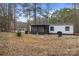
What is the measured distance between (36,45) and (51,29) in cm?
28

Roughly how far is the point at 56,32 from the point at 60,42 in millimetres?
137

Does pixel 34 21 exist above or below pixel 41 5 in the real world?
below

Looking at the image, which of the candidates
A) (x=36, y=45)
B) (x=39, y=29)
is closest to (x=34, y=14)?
(x=39, y=29)

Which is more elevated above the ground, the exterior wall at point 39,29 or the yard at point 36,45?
the exterior wall at point 39,29

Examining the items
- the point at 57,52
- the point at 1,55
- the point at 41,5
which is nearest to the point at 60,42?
the point at 57,52

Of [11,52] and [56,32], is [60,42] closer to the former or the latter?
[56,32]

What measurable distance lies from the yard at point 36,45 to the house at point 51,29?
0.06m

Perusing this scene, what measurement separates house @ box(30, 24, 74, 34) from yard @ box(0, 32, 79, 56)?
0.06 m

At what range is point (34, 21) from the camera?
103 inches

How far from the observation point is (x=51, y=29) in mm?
2572

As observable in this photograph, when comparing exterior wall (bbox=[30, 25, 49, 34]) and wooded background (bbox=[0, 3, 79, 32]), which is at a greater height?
wooded background (bbox=[0, 3, 79, 32])

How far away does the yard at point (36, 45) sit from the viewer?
258 cm

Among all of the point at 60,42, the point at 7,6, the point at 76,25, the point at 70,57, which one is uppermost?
the point at 7,6

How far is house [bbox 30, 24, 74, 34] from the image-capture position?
2.56 metres
